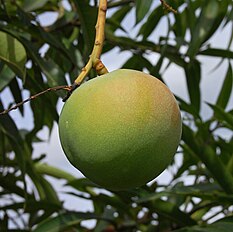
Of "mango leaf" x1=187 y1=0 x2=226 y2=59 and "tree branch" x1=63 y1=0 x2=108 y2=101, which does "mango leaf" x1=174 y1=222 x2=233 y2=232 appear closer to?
"mango leaf" x1=187 y1=0 x2=226 y2=59

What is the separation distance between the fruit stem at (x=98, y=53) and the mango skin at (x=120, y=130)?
0.04 ft

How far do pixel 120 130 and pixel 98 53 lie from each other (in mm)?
94

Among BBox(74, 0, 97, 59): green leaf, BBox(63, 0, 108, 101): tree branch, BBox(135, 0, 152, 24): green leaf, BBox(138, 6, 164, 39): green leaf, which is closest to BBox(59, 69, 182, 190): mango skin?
BBox(63, 0, 108, 101): tree branch

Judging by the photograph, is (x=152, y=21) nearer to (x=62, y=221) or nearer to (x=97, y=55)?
(x=62, y=221)

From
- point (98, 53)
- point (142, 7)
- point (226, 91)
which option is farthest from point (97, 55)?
point (226, 91)

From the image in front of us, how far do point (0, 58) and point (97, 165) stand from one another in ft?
1.09

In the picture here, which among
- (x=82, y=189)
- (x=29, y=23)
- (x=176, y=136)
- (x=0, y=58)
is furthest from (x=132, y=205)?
(x=176, y=136)

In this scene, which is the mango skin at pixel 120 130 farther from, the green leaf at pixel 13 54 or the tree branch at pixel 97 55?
the green leaf at pixel 13 54

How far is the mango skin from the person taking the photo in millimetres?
535

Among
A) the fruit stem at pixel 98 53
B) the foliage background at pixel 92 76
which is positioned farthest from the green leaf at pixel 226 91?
the fruit stem at pixel 98 53

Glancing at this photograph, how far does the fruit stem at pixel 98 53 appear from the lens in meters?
0.58

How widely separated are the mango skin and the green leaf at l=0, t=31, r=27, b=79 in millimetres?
272

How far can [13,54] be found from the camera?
33.0 inches

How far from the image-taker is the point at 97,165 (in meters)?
0.54
